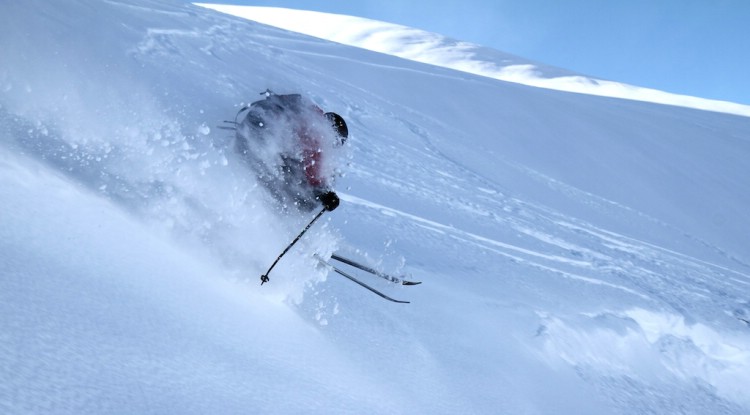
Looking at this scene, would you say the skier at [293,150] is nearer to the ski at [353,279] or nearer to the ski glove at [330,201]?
the ski glove at [330,201]

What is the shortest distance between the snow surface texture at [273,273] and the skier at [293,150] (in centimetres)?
14

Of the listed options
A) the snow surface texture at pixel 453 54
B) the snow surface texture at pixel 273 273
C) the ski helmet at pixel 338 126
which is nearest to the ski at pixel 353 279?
the snow surface texture at pixel 273 273

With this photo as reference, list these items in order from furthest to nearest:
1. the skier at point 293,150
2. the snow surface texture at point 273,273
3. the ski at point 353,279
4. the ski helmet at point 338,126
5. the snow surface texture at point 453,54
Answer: the snow surface texture at point 453,54
the ski helmet at point 338,126
the skier at point 293,150
the ski at point 353,279
the snow surface texture at point 273,273

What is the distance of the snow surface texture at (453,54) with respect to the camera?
26.0 m

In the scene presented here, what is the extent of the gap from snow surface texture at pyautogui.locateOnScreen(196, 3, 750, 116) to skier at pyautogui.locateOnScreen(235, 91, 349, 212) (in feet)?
71.3

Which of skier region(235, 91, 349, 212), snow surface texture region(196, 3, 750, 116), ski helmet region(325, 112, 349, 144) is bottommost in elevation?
skier region(235, 91, 349, 212)

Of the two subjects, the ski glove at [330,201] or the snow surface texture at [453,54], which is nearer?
the ski glove at [330,201]

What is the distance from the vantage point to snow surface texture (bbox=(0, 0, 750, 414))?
142 centimetres

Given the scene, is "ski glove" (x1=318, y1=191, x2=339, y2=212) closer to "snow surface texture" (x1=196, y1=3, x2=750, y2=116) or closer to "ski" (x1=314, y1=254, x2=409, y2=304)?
"ski" (x1=314, y1=254, x2=409, y2=304)

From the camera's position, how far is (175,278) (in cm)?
189

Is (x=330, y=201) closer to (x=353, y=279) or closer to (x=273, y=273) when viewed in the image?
(x=353, y=279)

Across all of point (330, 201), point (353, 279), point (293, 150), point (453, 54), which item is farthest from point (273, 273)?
point (453, 54)

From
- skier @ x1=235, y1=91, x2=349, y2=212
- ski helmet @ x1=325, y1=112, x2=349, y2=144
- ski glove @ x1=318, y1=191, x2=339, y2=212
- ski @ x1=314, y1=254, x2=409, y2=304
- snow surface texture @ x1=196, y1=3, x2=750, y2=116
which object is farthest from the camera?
snow surface texture @ x1=196, y1=3, x2=750, y2=116

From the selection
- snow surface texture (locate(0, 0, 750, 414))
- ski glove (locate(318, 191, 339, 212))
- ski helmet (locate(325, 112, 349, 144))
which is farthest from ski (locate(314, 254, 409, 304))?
ski helmet (locate(325, 112, 349, 144))
